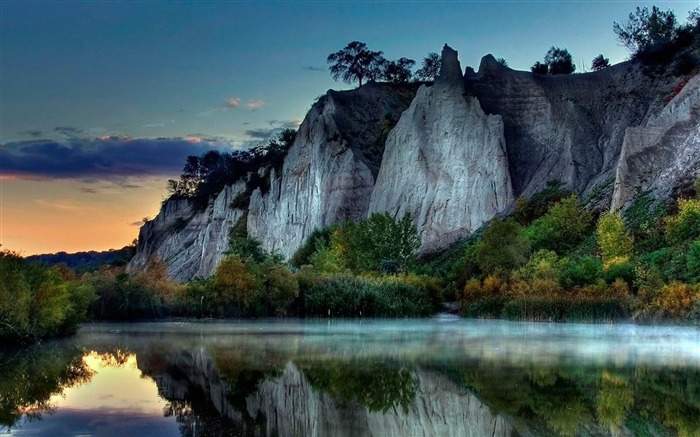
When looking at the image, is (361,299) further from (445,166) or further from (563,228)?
(445,166)

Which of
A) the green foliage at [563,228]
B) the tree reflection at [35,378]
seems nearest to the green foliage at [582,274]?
the green foliage at [563,228]

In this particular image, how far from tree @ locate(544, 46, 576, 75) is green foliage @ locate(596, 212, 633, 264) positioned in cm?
4211

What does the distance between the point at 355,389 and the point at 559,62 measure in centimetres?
7933

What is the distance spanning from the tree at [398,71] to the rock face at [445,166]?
23.8 metres

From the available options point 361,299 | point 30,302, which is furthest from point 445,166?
point 30,302

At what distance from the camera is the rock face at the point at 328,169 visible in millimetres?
83000

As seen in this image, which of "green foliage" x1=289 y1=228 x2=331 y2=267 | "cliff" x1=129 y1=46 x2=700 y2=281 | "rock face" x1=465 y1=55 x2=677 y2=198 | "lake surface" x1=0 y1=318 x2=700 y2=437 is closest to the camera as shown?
"lake surface" x1=0 y1=318 x2=700 y2=437

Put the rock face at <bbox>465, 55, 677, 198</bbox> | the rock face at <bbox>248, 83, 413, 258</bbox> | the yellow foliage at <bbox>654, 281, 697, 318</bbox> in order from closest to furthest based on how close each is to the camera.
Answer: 1. the yellow foliage at <bbox>654, 281, 697, 318</bbox>
2. the rock face at <bbox>465, 55, 677, 198</bbox>
3. the rock face at <bbox>248, 83, 413, 258</bbox>

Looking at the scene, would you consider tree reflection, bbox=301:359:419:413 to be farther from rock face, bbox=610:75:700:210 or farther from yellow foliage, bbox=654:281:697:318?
rock face, bbox=610:75:700:210

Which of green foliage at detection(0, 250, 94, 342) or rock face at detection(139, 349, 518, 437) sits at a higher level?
green foliage at detection(0, 250, 94, 342)

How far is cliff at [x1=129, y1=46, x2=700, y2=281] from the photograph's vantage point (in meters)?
58.4

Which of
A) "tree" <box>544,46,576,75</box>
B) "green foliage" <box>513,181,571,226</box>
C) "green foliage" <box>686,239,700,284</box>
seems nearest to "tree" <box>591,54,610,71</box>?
"tree" <box>544,46,576,75</box>

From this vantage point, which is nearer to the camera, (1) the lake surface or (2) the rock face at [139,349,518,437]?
(2) the rock face at [139,349,518,437]

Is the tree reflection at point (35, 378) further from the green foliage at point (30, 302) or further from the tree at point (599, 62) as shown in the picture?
the tree at point (599, 62)
